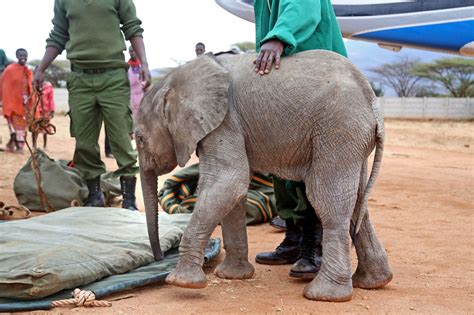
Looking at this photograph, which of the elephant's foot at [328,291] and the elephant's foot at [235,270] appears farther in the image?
the elephant's foot at [235,270]

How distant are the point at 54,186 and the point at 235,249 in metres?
2.81

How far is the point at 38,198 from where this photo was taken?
241 inches

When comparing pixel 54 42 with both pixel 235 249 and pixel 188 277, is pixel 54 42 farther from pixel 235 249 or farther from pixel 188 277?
pixel 188 277

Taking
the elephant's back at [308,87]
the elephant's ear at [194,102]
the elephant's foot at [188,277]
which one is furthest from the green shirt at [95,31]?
the elephant's foot at [188,277]

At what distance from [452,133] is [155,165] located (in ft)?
61.1

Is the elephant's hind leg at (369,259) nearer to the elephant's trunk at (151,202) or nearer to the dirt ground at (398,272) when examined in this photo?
the dirt ground at (398,272)

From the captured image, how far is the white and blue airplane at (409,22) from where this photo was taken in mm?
10039

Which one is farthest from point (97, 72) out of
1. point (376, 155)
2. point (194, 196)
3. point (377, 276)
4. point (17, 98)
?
point (17, 98)

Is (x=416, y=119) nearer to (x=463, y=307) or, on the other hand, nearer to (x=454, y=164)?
(x=454, y=164)

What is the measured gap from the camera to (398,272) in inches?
157

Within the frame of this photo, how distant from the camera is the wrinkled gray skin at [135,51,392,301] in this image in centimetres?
331

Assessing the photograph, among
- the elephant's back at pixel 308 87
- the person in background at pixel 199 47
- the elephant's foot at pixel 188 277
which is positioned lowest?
the elephant's foot at pixel 188 277

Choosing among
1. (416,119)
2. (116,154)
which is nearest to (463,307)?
(116,154)

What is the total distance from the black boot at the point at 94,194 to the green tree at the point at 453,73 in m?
35.4
